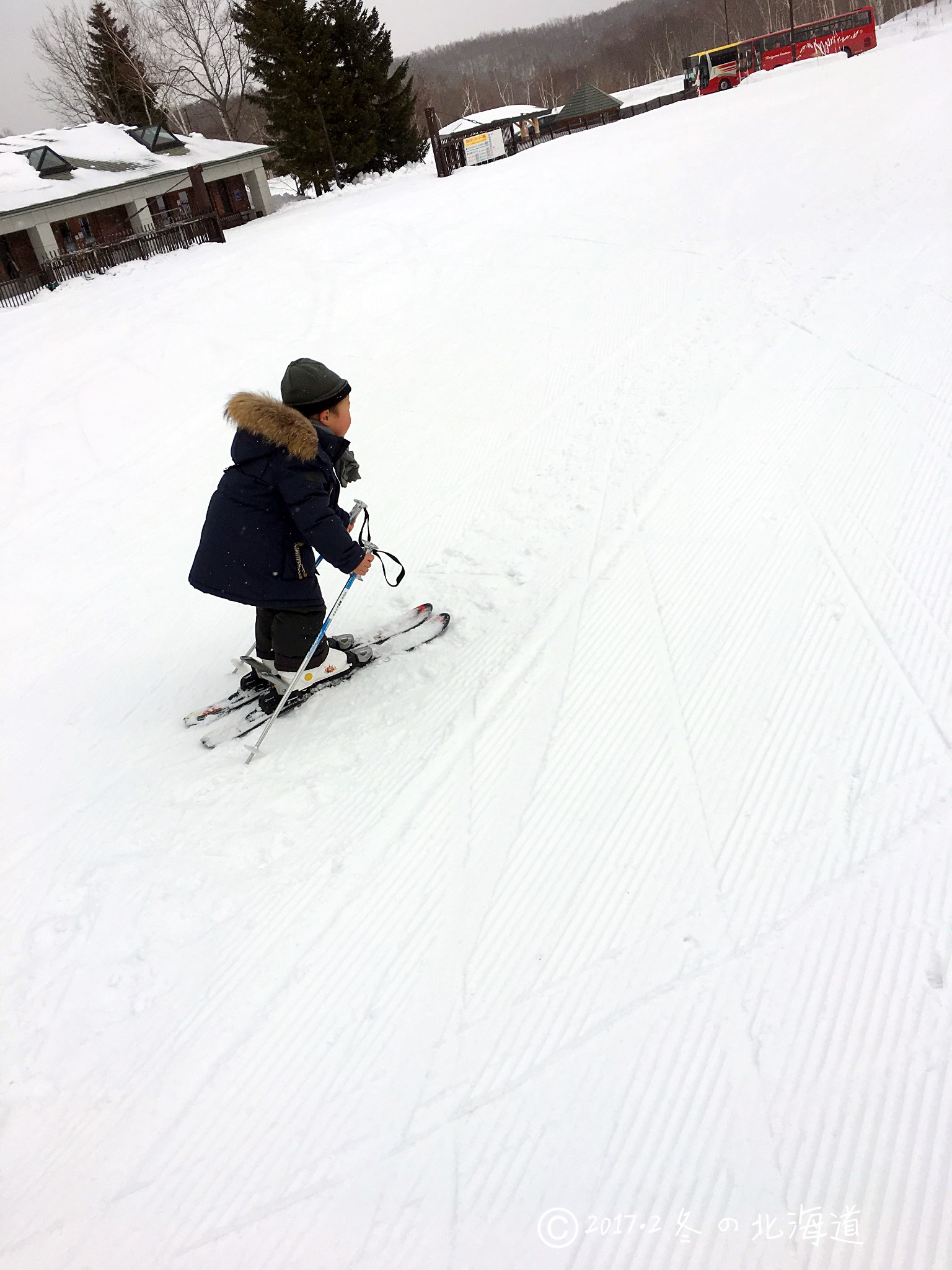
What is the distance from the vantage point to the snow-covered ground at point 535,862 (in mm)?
2066

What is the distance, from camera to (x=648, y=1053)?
2277 millimetres

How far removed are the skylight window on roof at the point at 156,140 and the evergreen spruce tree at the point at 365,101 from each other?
6802mm

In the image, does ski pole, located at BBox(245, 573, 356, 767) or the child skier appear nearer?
the child skier

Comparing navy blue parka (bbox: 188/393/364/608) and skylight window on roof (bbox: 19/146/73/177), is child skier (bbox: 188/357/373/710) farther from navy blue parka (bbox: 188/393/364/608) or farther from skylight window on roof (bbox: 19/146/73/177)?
skylight window on roof (bbox: 19/146/73/177)

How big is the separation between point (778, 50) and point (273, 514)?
41.6 m

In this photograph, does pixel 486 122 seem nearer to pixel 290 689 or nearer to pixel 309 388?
pixel 309 388

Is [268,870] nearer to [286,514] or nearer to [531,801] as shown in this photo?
[531,801]

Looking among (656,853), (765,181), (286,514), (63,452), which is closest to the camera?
(656,853)

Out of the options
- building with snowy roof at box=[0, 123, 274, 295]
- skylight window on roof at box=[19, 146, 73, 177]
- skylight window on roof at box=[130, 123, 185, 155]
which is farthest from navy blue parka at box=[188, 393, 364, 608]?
skylight window on roof at box=[130, 123, 185, 155]

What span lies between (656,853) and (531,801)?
Answer: 0.59 meters

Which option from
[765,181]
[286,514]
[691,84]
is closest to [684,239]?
[765,181]

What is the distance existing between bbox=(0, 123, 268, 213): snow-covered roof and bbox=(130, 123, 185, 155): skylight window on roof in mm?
249

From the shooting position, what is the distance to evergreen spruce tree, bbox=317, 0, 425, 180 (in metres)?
31.7

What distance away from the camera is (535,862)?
2.93m
